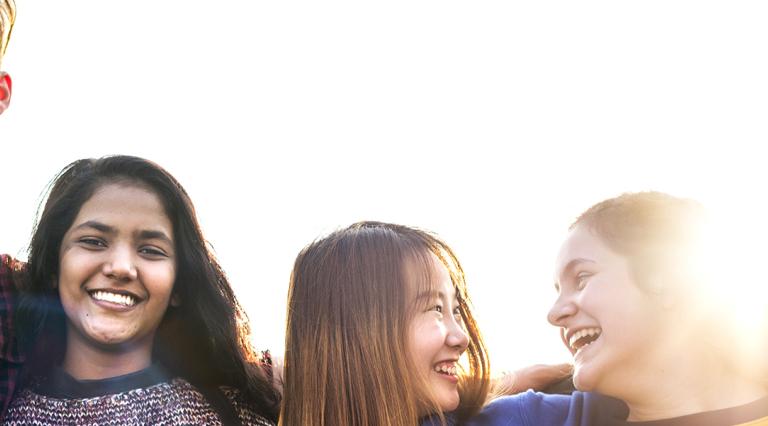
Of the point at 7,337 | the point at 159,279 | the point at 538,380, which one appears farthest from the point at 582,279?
the point at 7,337

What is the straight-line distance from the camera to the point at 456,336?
3109 mm

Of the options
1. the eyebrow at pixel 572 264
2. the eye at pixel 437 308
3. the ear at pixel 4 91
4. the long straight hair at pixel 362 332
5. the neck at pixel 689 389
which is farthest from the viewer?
the ear at pixel 4 91

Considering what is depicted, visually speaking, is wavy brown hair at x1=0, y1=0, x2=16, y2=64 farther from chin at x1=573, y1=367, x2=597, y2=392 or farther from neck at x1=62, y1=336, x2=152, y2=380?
chin at x1=573, y1=367, x2=597, y2=392

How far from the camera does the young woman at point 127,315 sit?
332 cm

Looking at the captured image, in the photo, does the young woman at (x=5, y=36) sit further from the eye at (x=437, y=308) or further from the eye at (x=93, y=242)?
the eye at (x=437, y=308)

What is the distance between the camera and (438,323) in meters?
3.11

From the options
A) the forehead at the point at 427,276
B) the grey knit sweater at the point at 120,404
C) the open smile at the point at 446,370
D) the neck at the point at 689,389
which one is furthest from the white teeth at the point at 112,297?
the neck at the point at 689,389

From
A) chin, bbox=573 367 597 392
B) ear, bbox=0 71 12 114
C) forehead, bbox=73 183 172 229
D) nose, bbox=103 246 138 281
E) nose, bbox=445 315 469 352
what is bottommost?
chin, bbox=573 367 597 392

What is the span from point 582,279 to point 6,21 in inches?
99.2

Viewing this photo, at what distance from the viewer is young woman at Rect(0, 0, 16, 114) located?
356 cm

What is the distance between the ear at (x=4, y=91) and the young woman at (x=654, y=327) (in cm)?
223

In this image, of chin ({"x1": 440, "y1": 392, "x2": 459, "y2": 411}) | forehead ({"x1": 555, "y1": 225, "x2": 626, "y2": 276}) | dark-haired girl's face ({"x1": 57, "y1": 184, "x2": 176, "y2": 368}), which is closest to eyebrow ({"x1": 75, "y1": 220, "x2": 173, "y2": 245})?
dark-haired girl's face ({"x1": 57, "y1": 184, "x2": 176, "y2": 368})

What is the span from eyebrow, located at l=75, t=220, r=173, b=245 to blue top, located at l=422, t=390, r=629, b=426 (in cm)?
121

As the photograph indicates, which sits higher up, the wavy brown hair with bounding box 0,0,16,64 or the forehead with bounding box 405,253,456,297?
the wavy brown hair with bounding box 0,0,16,64
